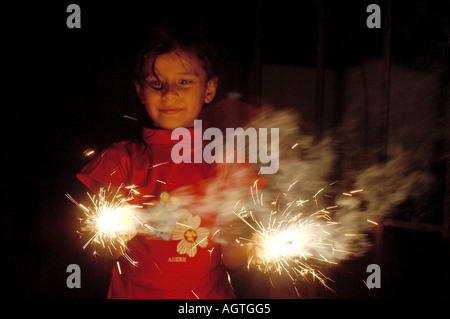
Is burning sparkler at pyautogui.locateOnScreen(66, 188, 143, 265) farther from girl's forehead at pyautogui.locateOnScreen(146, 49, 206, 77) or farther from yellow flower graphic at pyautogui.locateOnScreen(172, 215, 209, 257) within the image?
girl's forehead at pyautogui.locateOnScreen(146, 49, 206, 77)

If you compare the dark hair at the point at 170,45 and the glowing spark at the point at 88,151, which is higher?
the dark hair at the point at 170,45

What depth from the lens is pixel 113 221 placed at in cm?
110

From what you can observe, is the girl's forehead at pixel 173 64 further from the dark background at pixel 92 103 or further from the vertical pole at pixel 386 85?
the vertical pole at pixel 386 85

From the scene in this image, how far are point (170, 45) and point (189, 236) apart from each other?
0.59 m

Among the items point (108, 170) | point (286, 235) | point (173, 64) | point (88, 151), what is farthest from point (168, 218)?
point (88, 151)

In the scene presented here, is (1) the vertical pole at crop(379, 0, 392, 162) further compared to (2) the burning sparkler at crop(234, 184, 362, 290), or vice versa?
(1) the vertical pole at crop(379, 0, 392, 162)

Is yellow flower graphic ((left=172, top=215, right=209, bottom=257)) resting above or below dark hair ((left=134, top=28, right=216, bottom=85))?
below

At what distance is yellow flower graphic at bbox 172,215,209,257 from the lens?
1.16 m

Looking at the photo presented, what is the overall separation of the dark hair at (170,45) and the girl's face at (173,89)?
0.02m

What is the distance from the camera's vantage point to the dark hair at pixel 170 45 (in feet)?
3.99

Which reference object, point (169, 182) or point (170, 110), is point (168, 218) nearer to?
point (169, 182)

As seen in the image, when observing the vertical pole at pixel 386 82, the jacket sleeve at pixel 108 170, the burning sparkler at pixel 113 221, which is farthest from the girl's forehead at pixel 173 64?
the vertical pole at pixel 386 82

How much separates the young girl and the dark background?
1.37 feet

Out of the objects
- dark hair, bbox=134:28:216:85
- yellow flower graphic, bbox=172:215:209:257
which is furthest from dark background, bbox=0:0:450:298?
yellow flower graphic, bbox=172:215:209:257
